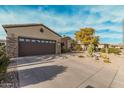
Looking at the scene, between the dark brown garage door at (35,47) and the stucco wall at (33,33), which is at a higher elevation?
the stucco wall at (33,33)

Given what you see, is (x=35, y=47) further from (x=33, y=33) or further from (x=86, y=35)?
(x=86, y=35)

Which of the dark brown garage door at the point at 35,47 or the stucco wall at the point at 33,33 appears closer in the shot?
the stucco wall at the point at 33,33

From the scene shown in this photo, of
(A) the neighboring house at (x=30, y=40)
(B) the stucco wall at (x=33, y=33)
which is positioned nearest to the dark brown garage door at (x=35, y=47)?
(A) the neighboring house at (x=30, y=40)

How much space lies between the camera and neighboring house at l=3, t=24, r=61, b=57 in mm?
15781

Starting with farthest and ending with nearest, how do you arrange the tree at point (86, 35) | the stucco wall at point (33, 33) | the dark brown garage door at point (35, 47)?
the tree at point (86, 35)
the dark brown garage door at point (35, 47)
the stucco wall at point (33, 33)

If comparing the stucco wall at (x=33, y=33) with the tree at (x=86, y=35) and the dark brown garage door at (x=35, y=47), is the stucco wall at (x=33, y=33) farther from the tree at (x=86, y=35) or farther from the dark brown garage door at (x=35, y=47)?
the tree at (x=86, y=35)

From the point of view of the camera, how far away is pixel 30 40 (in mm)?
17719

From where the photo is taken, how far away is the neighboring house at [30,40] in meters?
15.8

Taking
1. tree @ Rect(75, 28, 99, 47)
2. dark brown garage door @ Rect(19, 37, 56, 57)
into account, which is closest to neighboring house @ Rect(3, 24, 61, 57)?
dark brown garage door @ Rect(19, 37, 56, 57)

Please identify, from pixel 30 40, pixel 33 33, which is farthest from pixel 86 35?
pixel 30 40
